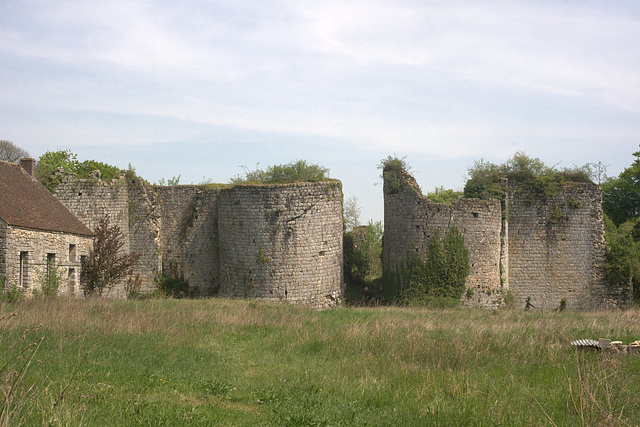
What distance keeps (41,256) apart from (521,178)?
59.2ft

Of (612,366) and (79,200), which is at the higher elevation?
(79,200)

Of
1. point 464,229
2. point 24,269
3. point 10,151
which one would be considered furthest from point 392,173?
point 10,151

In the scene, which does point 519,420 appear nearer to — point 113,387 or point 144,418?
point 144,418

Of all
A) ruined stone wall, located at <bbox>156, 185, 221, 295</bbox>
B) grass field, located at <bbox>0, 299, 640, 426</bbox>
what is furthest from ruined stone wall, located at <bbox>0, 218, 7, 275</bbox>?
ruined stone wall, located at <bbox>156, 185, 221, 295</bbox>

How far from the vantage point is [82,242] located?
22094 mm

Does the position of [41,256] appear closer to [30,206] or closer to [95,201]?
[30,206]

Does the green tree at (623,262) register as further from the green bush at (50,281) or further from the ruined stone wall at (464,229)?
the green bush at (50,281)

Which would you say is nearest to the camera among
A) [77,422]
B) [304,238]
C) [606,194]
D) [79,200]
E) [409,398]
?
[77,422]

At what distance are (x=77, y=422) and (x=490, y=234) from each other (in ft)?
60.2

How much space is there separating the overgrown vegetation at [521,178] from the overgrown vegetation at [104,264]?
13897mm

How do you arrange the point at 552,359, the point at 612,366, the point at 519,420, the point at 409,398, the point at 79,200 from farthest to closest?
1. the point at 79,200
2. the point at 552,359
3. the point at 612,366
4. the point at 409,398
5. the point at 519,420

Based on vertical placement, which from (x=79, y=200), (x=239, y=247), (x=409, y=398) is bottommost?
(x=409, y=398)

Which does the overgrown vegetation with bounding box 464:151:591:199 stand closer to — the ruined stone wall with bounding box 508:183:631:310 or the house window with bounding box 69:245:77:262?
the ruined stone wall with bounding box 508:183:631:310

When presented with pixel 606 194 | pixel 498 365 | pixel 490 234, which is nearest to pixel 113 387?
pixel 498 365
